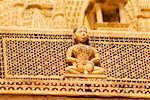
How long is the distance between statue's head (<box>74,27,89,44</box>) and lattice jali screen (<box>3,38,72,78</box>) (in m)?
0.13

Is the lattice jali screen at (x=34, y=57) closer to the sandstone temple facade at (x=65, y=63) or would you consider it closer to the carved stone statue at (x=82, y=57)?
the sandstone temple facade at (x=65, y=63)

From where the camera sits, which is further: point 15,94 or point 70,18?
point 70,18

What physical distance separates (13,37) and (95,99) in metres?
1.52

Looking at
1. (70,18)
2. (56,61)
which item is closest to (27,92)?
(56,61)

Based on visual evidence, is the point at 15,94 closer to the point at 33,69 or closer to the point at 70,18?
the point at 33,69

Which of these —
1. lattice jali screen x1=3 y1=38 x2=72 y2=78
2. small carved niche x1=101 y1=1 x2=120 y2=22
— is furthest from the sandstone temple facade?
small carved niche x1=101 y1=1 x2=120 y2=22

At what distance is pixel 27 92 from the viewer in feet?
27.7

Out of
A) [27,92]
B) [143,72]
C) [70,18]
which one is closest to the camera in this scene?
[27,92]

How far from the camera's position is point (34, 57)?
8.93 m

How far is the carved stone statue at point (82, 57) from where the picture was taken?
876 centimetres

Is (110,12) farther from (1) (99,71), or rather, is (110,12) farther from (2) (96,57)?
(1) (99,71)

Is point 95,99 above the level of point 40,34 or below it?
below

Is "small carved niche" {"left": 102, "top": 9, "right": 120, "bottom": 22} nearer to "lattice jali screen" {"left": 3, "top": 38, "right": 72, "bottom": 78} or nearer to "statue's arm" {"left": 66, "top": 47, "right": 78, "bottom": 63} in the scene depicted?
"lattice jali screen" {"left": 3, "top": 38, "right": 72, "bottom": 78}

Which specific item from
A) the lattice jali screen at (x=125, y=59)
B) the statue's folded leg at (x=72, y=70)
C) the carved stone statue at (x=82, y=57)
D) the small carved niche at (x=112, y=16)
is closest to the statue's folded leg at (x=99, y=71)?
the carved stone statue at (x=82, y=57)
